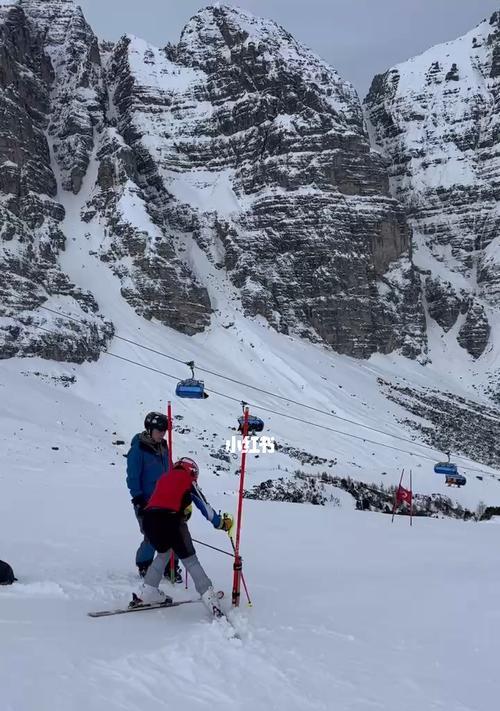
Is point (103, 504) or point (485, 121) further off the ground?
point (485, 121)

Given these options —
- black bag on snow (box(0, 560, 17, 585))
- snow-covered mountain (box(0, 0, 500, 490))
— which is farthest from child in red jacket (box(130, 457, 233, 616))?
snow-covered mountain (box(0, 0, 500, 490))

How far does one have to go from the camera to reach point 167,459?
759 centimetres

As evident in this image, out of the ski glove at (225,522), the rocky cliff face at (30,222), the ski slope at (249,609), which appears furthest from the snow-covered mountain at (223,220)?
the ski glove at (225,522)

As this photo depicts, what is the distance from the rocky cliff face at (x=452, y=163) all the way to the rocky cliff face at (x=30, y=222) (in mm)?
59074

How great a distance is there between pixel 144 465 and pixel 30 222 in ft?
219

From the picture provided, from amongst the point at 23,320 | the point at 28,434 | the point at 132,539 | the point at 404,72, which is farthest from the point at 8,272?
the point at 404,72

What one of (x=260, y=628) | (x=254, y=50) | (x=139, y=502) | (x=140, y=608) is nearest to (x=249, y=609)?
(x=260, y=628)

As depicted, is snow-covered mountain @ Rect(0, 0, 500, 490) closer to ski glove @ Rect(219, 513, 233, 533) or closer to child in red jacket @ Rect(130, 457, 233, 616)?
ski glove @ Rect(219, 513, 233, 533)

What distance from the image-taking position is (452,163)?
115 m

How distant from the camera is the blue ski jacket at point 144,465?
7.27m

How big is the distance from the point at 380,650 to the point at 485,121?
127204mm

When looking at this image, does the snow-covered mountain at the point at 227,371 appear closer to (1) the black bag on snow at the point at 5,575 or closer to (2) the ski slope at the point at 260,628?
(2) the ski slope at the point at 260,628

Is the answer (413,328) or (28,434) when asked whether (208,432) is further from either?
(413,328)

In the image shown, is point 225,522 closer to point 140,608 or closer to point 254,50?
point 140,608
